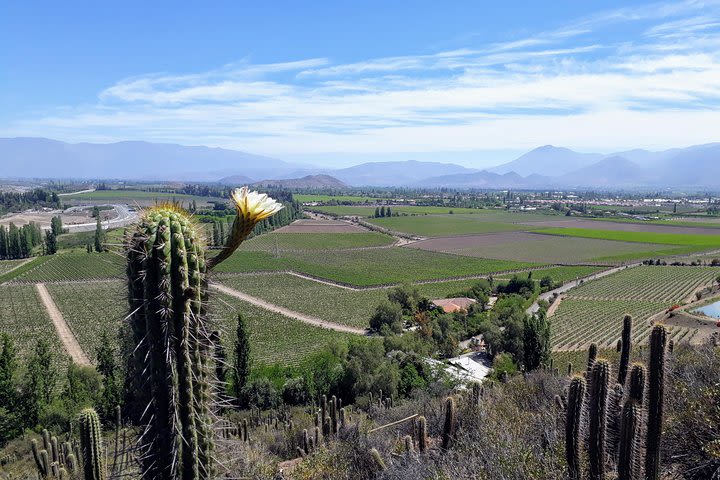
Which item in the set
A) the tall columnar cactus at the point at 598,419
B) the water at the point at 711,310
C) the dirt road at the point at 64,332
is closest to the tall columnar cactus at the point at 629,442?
the tall columnar cactus at the point at 598,419

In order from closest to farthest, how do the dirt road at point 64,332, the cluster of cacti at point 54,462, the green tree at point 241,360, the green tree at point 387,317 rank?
1. the cluster of cacti at point 54,462
2. the green tree at point 241,360
3. the dirt road at point 64,332
4. the green tree at point 387,317

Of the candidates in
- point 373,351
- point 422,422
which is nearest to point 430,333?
point 373,351

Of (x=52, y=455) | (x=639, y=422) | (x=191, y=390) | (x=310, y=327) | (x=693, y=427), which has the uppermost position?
(x=191, y=390)

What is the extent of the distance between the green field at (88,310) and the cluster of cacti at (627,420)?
28.6 metres

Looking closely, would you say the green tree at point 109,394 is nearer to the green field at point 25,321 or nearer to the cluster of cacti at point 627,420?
the green field at point 25,321

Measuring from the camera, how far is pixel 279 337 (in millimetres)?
39812

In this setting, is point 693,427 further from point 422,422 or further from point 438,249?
point 438,249

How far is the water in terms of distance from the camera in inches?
1639

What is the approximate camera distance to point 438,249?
291 feet

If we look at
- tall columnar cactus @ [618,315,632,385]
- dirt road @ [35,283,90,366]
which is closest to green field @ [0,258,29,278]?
dirt road @ [35,283,90,366]

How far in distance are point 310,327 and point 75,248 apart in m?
63.3

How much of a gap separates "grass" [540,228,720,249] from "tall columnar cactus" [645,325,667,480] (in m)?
95.9

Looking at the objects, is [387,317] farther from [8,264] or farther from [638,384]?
[8,264]

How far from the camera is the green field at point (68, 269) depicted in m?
63.8
